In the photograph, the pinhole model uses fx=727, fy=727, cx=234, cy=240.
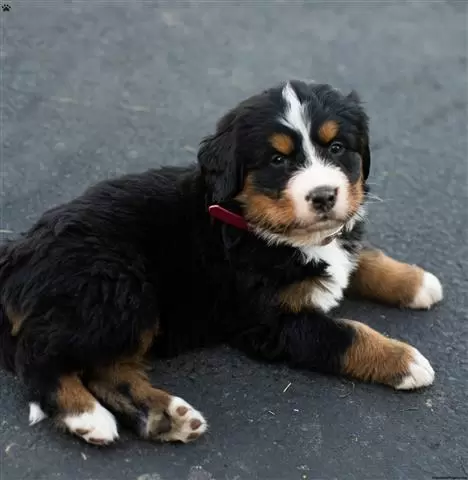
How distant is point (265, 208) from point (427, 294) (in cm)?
117

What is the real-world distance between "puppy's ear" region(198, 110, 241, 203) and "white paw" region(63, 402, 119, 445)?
1.01 meters

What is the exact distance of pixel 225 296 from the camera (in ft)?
10.7

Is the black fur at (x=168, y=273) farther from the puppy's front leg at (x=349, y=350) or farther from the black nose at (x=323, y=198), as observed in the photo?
the black nose at (x=323, y=198)

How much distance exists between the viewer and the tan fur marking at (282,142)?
295cm

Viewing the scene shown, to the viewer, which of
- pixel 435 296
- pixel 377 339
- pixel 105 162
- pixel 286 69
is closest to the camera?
pixel 377 339

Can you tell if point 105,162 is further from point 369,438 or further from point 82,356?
point 369,438

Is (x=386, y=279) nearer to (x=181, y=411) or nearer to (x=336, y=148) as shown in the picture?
(x=336, y=148)

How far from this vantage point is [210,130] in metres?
5.45

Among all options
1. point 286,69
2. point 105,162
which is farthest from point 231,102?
point 105,162

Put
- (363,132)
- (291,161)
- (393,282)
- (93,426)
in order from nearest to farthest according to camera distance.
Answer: (93,426)
(291,161)
(363,132)
(393,282)

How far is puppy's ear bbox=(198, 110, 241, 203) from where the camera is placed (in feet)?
9.98

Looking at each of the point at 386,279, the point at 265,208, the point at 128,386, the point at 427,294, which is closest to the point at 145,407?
the point at 128,386

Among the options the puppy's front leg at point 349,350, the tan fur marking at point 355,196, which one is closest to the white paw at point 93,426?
the puppy's front leg at point 349,350

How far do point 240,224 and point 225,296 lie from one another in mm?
336
